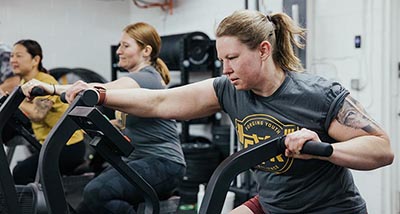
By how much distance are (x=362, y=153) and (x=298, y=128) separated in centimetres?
26

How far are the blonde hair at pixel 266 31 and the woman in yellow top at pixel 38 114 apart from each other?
2.23 metres

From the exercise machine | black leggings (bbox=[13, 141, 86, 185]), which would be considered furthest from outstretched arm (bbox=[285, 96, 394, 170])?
black leggings (bbox=[13, 141, 86, 185])

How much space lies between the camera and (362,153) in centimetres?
178

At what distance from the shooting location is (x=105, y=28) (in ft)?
→ 23.3

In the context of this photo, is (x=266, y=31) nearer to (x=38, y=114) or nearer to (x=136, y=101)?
(x=136, y=101)

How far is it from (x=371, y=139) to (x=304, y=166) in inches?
10.5

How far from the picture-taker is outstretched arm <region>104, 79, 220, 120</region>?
7.34 feet

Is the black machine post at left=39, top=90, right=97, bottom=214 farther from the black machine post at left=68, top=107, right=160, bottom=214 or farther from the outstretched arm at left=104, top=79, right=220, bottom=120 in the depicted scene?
the outstretched arm at left=104, top=79, right=220, bottom=120

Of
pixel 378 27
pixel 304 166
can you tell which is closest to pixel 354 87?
pixel 378 27

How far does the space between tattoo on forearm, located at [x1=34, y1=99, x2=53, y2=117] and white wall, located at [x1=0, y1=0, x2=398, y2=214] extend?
141cm

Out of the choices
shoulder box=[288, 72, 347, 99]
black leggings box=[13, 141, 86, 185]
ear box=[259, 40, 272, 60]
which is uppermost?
ear box=[259, 40, 272, 60]

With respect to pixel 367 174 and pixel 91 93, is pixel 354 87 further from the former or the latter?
pixel 91 93

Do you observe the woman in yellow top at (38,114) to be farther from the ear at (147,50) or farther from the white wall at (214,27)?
the white wall at (214,27)

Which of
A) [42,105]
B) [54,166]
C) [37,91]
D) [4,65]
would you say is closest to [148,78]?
[37,91]
